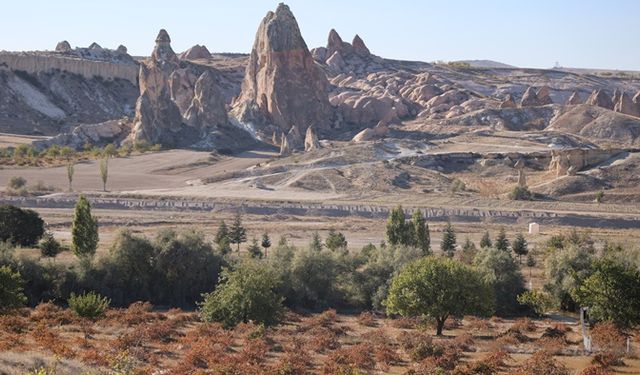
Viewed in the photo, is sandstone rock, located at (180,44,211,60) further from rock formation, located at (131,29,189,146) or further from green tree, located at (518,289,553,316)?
green tree, located at (518,289,553,316)

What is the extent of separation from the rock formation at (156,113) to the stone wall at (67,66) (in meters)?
24.8

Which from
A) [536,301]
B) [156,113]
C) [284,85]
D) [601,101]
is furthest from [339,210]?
[601,101]

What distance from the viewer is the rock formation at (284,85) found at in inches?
4151

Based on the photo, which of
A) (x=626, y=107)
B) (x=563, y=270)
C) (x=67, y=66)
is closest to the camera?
(x=563, y=270)

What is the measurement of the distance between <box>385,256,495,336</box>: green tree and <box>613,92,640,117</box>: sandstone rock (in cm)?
8978

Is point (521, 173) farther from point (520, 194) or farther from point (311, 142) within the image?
point (311, 142)

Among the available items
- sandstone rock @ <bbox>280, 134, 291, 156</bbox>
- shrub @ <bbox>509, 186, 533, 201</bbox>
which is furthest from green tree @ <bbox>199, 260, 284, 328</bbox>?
sandstone rock @ <bbox>280, 134, 291, 156</bbox>

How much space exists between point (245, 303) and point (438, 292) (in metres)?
6.54

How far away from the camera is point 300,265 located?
36.3m

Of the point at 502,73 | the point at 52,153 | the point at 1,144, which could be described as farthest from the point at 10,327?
the point at 502,73

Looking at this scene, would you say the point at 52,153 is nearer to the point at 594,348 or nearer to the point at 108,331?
the point at 108,331

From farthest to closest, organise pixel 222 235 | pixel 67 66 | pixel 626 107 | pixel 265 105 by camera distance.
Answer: pixel 67 66
pixel 626 107
pixel 265 105
pixel 222 235

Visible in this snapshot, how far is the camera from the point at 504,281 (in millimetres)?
36094

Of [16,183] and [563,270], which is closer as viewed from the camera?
[563,270]
